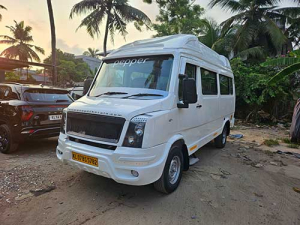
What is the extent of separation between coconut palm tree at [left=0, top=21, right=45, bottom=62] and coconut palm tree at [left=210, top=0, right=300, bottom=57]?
1037 inches

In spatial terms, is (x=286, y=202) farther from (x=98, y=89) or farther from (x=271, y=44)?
(x=271, y=44)

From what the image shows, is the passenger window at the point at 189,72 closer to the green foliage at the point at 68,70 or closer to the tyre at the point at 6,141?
the tyre at the point at 6,141

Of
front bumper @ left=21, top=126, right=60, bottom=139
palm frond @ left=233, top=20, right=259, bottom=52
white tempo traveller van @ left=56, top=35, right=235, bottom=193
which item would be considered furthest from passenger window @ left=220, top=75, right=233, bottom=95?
palm frond @ left=233, top=20, right=259, bottom=52

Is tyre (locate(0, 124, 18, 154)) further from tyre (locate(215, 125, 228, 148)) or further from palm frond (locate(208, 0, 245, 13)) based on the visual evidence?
palm frond (locate(208, 0, 245, 13))

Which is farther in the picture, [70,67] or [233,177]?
[70,67]

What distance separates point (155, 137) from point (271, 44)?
15050 mm

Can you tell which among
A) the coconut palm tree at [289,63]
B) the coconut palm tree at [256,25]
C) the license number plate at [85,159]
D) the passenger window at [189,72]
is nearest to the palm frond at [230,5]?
the coconut palm tree at [256,25]

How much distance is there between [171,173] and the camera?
3365mm

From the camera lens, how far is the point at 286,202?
10.5ft

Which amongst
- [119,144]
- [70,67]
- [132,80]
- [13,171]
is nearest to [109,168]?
[119,144]

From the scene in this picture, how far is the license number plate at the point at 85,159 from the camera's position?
2.82 meters

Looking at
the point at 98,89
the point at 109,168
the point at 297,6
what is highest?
the point at 297,6

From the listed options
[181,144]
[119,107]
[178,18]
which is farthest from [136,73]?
[178,18]

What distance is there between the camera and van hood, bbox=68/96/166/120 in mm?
2697
